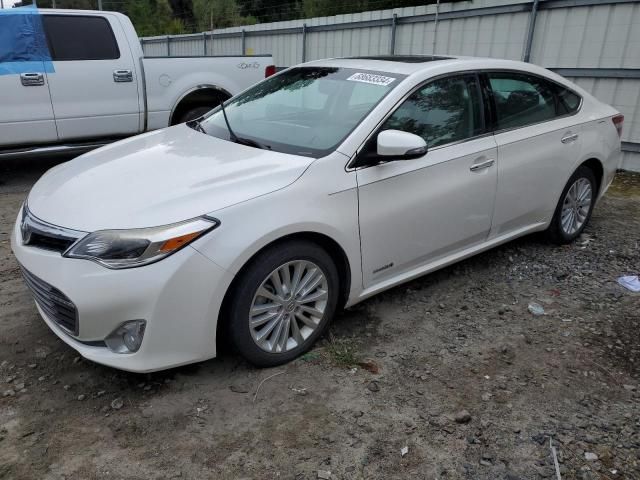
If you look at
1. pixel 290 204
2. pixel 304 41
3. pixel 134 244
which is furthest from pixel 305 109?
pixel 304 41

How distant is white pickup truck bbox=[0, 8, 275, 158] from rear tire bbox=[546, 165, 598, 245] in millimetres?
4516

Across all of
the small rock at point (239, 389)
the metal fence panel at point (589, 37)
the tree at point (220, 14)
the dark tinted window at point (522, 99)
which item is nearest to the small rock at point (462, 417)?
the small rock at point (239, 389)

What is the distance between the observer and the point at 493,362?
3.18 metres

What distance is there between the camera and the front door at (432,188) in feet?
10.6

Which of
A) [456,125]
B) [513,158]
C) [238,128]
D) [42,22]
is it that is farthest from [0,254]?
[513,158]

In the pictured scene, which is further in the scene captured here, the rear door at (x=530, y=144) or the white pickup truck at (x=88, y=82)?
the white pickup truck at (x=88, y=82)

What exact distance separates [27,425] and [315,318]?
154cm

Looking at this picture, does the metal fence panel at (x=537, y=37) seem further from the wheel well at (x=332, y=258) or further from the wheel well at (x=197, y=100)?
the wheel well at (x=332, y=258)

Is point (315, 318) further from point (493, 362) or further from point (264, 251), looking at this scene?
point (493, 362)

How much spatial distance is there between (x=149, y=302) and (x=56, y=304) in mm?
532

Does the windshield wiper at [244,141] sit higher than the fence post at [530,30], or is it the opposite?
the fence post at [530,30]

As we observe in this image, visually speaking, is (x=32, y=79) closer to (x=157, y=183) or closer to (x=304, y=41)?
(x=157, y=183)

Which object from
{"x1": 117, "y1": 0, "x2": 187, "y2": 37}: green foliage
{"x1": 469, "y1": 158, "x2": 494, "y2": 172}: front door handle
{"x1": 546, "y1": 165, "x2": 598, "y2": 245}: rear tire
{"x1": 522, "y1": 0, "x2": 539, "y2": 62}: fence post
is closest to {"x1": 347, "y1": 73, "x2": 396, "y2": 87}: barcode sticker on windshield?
{"x1": 469, "y1": 158, "x2": 494, "y2": 172}: front door handle

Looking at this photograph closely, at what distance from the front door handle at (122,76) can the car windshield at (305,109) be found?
9.93ft
